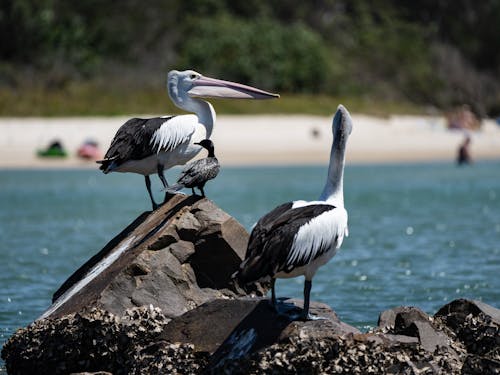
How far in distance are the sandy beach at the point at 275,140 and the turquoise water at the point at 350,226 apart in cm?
63

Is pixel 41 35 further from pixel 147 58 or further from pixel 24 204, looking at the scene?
pixel 24 204

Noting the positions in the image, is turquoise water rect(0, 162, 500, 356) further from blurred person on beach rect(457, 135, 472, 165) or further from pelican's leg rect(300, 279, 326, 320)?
pelican's leg rect(300, 279, 326, 320)

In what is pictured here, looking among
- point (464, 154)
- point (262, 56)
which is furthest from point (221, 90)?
point (262, 56)

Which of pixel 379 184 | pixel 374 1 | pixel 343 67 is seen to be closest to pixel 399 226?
pixel 379 184

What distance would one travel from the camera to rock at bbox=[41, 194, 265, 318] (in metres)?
6.02

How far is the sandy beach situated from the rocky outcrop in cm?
1869

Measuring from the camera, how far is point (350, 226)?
50.8ft

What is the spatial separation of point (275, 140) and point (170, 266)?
2089 centimetres

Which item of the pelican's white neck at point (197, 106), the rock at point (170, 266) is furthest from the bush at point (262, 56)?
the rock at point (170, 266)

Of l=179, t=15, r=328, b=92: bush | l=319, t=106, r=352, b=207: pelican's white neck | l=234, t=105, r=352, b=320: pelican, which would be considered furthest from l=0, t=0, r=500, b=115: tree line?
l=234, t=105, r=352, b=320: pelican

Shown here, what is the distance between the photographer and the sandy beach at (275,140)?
25.6 m

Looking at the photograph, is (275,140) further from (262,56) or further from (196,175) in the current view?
(196,175)

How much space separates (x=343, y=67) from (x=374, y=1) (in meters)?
11.1

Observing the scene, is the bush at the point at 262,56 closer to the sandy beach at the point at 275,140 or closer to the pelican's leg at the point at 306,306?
the sandy beach at the point at 275,140
